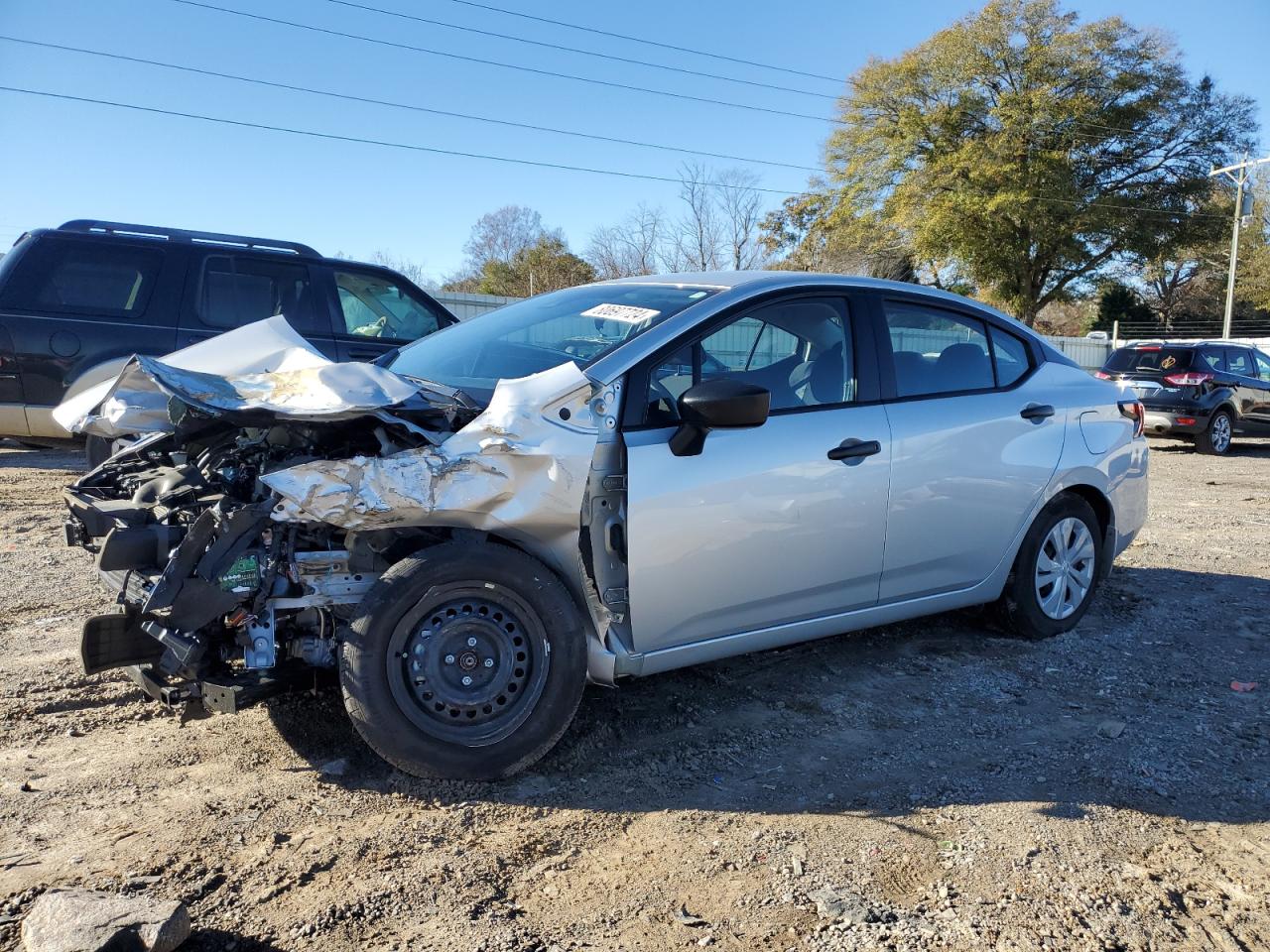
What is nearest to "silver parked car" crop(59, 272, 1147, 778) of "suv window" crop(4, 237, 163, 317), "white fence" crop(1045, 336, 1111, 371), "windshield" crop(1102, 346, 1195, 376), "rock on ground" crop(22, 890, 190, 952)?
"rock on ground" crop(22, 890, 190, 952)

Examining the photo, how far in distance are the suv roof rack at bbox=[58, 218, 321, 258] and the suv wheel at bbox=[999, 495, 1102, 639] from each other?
6.50 metres

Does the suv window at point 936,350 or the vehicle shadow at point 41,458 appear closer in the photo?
the suv window at point 936,350

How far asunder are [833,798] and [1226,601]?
3.83 m

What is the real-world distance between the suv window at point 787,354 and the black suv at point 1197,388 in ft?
39.6

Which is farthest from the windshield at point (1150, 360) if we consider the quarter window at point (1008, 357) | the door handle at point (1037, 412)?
the door handle at point (1037, 412)

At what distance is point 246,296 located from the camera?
8.23 meters

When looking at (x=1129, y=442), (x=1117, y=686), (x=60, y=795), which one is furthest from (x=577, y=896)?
(x=1129, y=442)

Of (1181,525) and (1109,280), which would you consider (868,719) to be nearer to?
(1181,525)

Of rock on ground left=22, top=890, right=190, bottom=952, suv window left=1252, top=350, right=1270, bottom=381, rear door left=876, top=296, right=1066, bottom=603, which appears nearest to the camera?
rock on ground left=22, top=890, right=190, bottom=952

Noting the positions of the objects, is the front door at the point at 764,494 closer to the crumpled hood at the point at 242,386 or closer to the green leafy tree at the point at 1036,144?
the crumpled hood at the point at 242,386

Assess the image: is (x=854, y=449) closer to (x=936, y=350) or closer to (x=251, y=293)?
(x=936, y=350)

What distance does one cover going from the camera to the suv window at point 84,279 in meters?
7.63

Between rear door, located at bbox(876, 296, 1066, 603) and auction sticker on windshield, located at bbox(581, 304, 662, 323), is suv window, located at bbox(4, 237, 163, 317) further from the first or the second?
rear door, located at bbox(876, 296, 1066, 603)

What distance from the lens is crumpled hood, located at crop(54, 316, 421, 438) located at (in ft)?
9.89
